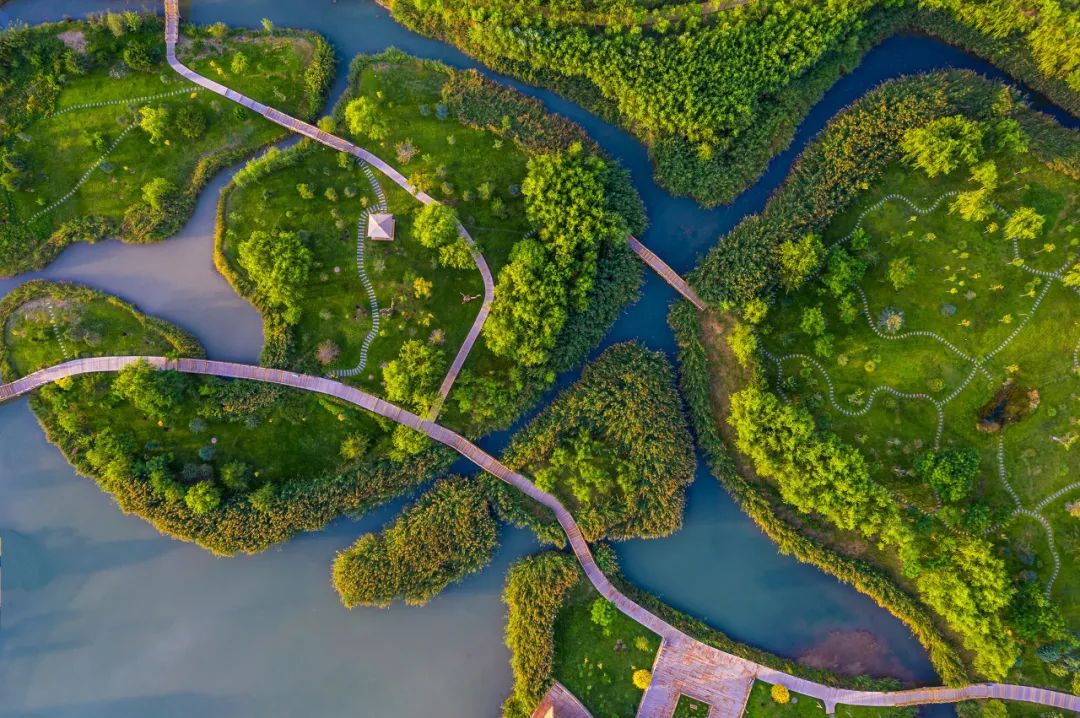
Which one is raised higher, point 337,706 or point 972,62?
point 972,62

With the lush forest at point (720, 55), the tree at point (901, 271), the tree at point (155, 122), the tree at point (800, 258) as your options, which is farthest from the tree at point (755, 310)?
the tree at point (155, 122)

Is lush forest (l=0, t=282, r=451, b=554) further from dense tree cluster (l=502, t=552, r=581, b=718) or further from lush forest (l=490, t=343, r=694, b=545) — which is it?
dense tree cluster (l=502, t=552, r=581, b=718)

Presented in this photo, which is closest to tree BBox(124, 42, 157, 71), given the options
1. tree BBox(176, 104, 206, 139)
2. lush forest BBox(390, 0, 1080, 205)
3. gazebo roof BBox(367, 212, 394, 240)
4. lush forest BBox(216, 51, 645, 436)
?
tree BBox(176, 104, 206, 139)

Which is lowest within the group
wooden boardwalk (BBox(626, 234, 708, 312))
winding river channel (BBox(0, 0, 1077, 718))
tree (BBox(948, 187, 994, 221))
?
winding river channel (BBox(0, 0, 1077, 718))

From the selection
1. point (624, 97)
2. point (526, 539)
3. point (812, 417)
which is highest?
point (624, 97)

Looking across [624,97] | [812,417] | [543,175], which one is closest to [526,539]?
[812,417]

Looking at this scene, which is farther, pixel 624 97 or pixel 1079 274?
pixel 624 97

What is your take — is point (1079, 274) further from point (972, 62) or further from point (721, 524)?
point (721, 524)
